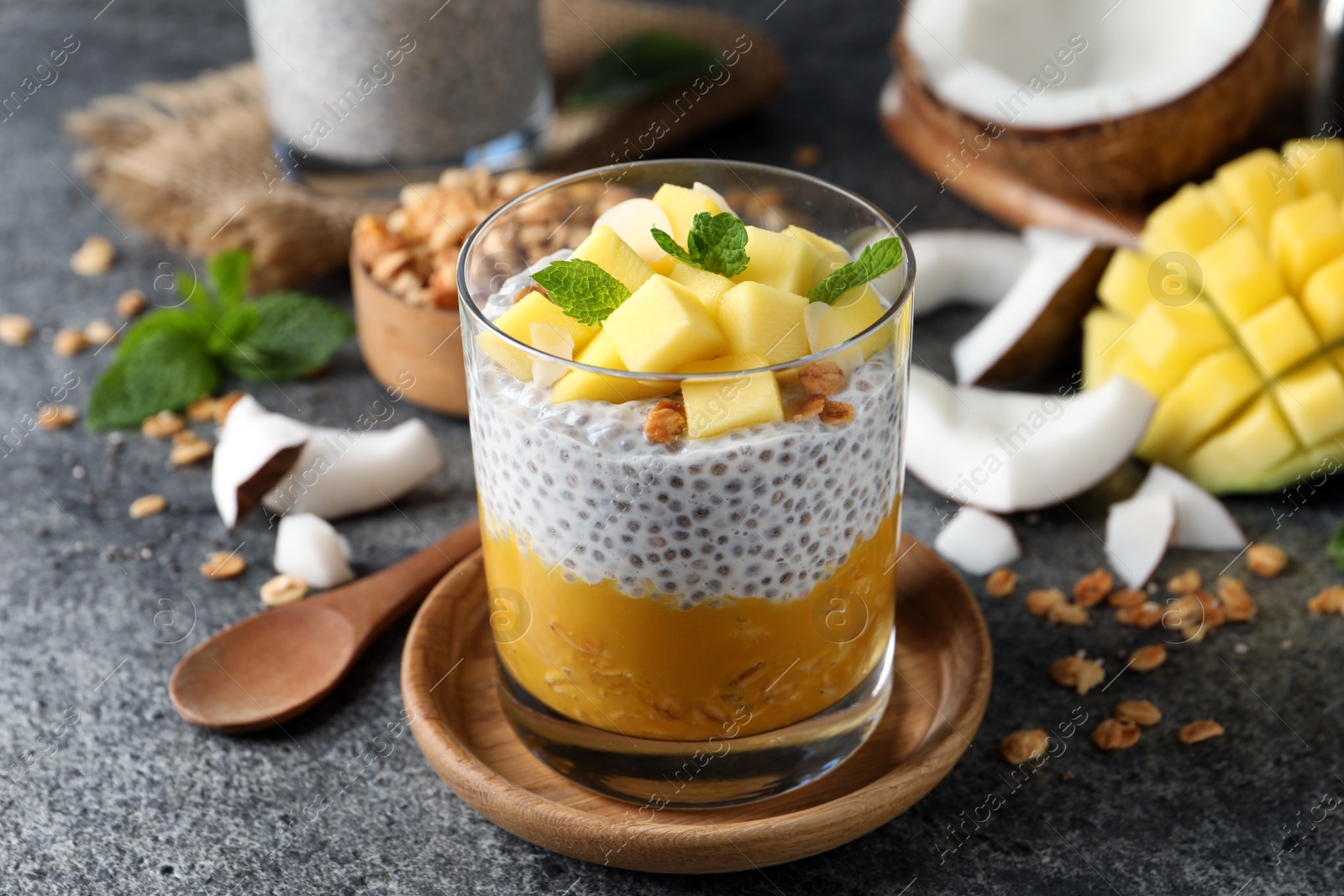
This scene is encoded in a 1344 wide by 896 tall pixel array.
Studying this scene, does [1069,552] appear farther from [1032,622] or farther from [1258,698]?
[1258,698]

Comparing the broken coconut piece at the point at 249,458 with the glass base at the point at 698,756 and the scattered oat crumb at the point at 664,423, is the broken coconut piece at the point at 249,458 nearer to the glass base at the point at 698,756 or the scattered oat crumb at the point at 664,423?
the glass base at the point at 698,756

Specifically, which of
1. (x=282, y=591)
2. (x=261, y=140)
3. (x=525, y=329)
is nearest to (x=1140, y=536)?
(x=525, y=329)

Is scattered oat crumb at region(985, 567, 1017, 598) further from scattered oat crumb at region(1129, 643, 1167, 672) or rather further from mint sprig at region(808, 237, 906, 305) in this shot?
mint sprig at region(808, 237, 906, 305)

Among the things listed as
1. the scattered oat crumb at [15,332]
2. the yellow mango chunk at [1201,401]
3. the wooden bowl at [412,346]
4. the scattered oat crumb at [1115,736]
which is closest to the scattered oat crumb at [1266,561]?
the yellow mango chunk at [1201,401]

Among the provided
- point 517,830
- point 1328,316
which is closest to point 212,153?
point 517,830

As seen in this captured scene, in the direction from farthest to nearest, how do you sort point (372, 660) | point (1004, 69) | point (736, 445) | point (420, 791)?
point (1004, 69), point (372, 660), point (420, 791), point (736, 445)

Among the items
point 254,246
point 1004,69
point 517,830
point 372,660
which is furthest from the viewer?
point 1004,69

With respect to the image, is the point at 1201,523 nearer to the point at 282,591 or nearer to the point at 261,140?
the point at 282,591
